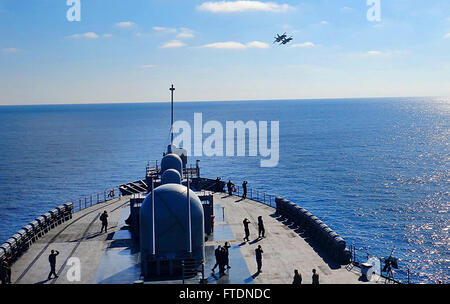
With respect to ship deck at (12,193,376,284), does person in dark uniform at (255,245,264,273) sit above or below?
above

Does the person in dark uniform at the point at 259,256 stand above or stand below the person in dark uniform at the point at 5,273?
above

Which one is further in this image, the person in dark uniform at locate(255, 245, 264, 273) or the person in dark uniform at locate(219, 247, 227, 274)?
the person in dark uniform at locate(255, 245, 264, 273)

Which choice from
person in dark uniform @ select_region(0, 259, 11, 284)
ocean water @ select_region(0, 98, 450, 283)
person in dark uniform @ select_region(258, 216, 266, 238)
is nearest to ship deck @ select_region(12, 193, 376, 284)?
person in dark uniform @ select_region(258, 216, 266, 238)

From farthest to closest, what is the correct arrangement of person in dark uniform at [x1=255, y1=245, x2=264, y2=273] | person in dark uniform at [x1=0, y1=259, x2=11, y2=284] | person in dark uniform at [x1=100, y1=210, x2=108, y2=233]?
person in dark uniform at [x1=100, y1=210, x2=108, y2=233] → person in dark uniform at [x1=255, y1=245, x2=264, y2=273] → person in dark uniform at [x1=0, y1=259, x2=11, y2=284]

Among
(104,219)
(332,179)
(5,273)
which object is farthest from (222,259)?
(332,179)

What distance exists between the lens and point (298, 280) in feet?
58.3

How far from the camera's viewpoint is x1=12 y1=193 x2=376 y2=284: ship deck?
20203 mm

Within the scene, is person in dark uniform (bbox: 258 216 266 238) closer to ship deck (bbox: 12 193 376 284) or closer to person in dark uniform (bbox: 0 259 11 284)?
ship deck (bbox: 12 193 376 284)

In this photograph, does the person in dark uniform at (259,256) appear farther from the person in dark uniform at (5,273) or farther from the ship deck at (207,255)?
the person in dark uniform at (5,273)

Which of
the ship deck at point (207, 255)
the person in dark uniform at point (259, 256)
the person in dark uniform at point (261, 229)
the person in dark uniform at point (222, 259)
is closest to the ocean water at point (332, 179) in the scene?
the ship deck at point (207, 255)

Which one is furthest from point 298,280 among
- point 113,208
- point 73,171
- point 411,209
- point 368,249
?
point 73,171

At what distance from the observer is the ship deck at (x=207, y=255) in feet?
66.3

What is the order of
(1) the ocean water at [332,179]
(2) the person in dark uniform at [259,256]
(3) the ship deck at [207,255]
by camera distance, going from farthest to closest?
(1) the ocean water at [332,179], (2) the person in dark uniform at [259,256], (3) the ship deck at [207,255]

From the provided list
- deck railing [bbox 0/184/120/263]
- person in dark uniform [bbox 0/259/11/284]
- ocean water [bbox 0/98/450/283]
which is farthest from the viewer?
ocean water [bbox 0/98/450/283]
